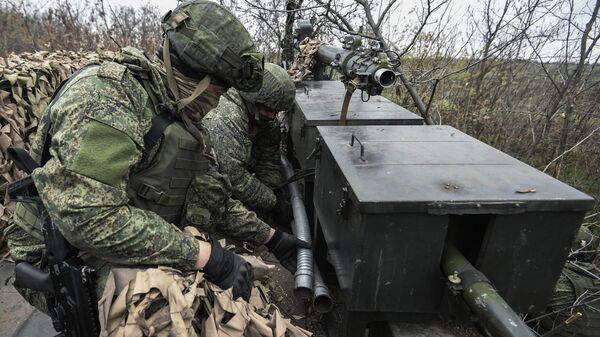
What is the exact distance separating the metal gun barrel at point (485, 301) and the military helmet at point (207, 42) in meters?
1.31

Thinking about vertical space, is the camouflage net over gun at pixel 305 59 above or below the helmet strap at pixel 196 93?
below

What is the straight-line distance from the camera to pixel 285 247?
2.90m

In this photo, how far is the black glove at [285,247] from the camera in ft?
9.50

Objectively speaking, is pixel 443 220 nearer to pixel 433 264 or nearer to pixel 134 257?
pixel 433 264

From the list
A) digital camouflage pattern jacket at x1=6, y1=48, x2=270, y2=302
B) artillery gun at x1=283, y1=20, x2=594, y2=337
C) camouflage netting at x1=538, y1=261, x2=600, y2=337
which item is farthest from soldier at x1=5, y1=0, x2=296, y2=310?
camouflage netting at x1=538, y1=261, x2=600, y2=337

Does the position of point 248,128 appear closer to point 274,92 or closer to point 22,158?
point 274,92

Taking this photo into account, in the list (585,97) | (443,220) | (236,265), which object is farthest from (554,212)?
(585,97)

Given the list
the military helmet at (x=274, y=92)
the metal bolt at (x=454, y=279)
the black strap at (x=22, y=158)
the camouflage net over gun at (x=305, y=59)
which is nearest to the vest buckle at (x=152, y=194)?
the black strap at (x=22, y=158)

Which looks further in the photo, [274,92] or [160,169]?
[274,92]

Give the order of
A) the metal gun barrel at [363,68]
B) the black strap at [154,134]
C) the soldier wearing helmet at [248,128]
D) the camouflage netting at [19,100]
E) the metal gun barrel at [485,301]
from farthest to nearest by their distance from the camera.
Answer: the camouflage netting at [19,100] → the soldier wearing helmet at [248,128] → the metal gun barrel at [363,68] → the black strap at [154,134] → the metal gun barrel at [485,301]

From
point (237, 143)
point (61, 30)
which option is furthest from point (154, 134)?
point (61, 30)

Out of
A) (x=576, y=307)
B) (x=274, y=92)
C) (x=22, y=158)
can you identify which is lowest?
(x=576, y=307)

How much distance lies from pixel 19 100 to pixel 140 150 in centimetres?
339

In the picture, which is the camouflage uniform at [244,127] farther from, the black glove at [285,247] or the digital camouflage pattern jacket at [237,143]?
the black glove at [285,247]
